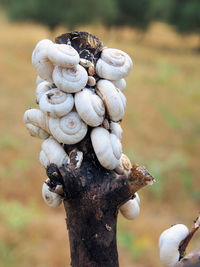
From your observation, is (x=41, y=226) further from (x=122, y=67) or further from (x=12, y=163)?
(x=122, y=67)

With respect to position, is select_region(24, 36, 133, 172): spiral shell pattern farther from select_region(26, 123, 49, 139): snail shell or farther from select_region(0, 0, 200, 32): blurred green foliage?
select_region(0, 0, 200, 32): blurred green foliage

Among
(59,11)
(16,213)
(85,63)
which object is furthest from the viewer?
(59,11)

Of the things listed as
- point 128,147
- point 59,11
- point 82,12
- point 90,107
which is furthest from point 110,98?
point 82,12

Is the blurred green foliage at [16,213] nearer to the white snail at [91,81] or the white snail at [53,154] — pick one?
the white snail at [53,154]

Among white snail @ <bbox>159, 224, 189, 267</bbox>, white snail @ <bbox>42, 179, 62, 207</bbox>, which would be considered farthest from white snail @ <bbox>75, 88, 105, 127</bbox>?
white snail @ <bbox>159, 224, 189, 267</bbox>

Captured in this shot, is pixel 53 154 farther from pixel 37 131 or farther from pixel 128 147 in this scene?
pixel 128 147

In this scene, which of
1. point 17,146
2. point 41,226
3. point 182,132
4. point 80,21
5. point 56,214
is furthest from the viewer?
point 80,21

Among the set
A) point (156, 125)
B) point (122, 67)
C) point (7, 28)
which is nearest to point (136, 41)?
point (7, 28)
